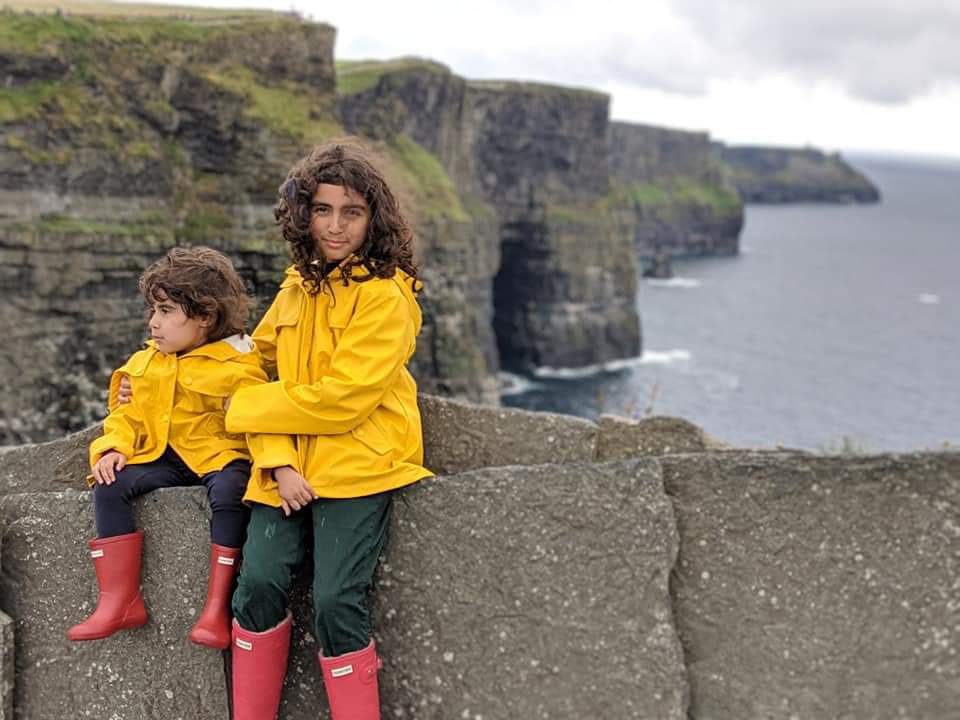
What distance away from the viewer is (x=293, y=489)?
140 inches

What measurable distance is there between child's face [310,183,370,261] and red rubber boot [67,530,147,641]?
1.52 m

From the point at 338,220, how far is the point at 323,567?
1435mm

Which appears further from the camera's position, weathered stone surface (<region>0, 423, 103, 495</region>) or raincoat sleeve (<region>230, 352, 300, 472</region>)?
weathered stone surface (<region>0, 423, 103, 495</region>)

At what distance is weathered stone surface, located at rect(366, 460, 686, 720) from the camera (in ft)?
12.0

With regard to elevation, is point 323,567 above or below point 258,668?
above

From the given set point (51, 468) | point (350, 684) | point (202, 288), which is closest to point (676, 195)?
point (51, 468)

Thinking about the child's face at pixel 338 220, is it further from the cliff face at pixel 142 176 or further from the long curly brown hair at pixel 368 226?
the cliff face at pixel 142 176

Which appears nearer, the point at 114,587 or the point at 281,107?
the point at 114,587

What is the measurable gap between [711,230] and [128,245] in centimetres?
11902

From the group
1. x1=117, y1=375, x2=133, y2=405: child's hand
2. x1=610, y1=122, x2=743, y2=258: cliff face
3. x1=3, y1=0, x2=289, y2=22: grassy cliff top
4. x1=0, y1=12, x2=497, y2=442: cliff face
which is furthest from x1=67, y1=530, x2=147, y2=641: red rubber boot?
x1=610, y1=122, x2=743, y2=258: cliff face

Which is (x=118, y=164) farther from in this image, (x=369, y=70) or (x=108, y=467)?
(x=108, y=467)

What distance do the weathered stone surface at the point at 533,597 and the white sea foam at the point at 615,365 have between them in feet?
208

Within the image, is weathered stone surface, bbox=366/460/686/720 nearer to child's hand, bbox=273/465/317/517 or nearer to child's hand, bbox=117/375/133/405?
child's hand, bbox=273/465/317/517

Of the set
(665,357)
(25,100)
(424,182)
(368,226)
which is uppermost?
(25,100)
